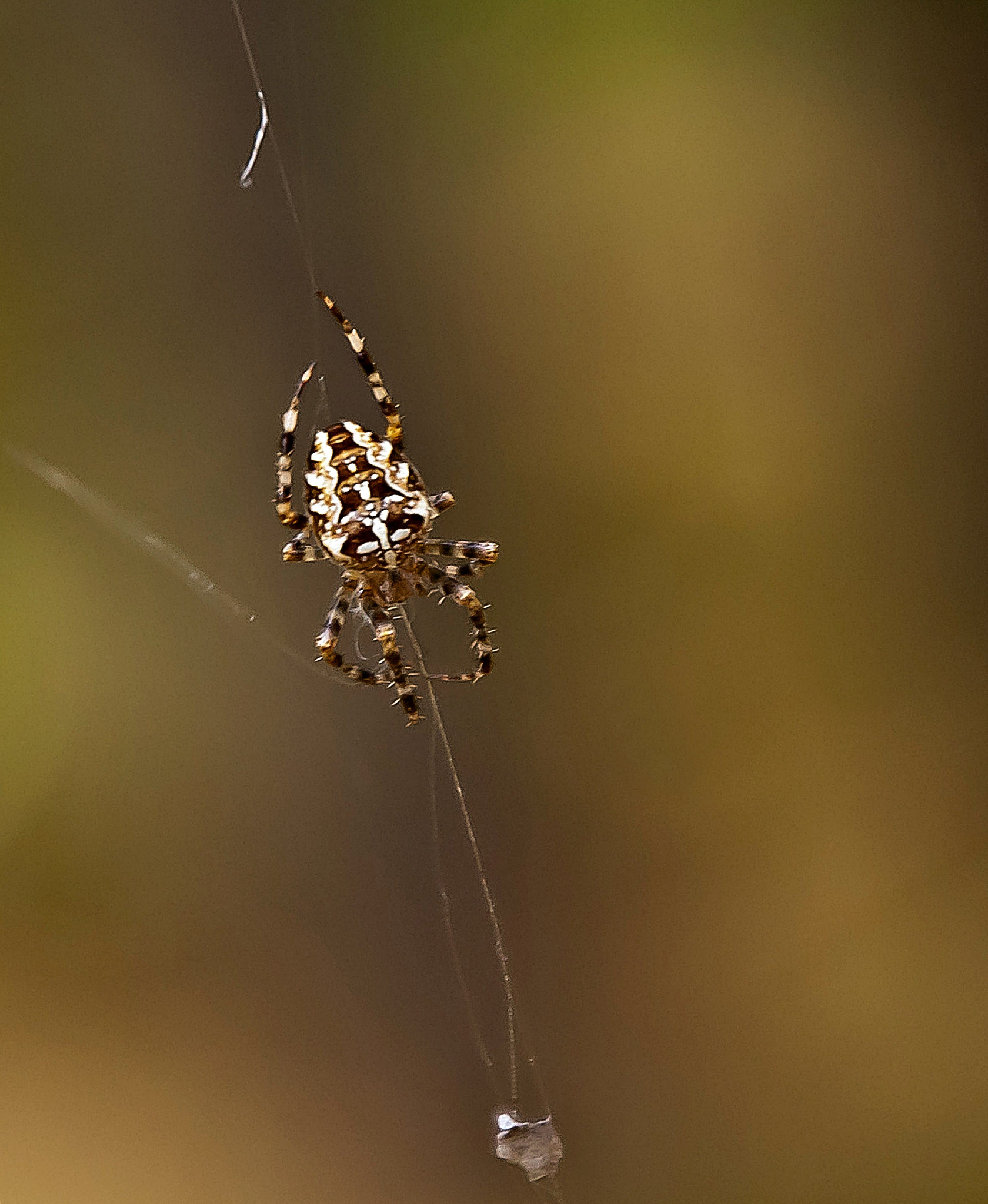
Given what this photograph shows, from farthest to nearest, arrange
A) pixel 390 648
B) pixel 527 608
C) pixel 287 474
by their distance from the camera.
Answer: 1. pixel 527 608
2. pixel 390 648
3. pixel 287 474

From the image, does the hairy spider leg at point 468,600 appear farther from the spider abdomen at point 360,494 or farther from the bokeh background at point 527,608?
the bokeh background at point 527,608

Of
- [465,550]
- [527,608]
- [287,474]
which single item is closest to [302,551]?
[287,474]

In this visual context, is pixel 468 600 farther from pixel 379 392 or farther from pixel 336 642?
pixel 379 392

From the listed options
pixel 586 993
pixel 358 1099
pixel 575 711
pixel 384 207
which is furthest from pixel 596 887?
pixel 384 207

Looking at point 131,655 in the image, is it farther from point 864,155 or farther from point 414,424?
point 864,155

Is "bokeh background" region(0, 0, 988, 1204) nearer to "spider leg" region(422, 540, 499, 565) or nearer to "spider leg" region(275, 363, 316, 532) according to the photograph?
"spider leg" region(422, 540, 499, 565)

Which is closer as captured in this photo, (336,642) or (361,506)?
(361,506)

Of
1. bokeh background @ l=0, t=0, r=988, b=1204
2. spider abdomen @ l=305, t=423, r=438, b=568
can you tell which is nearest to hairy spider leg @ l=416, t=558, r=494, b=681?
spider abdomen @ l=305, t=423, r=438, b=568
